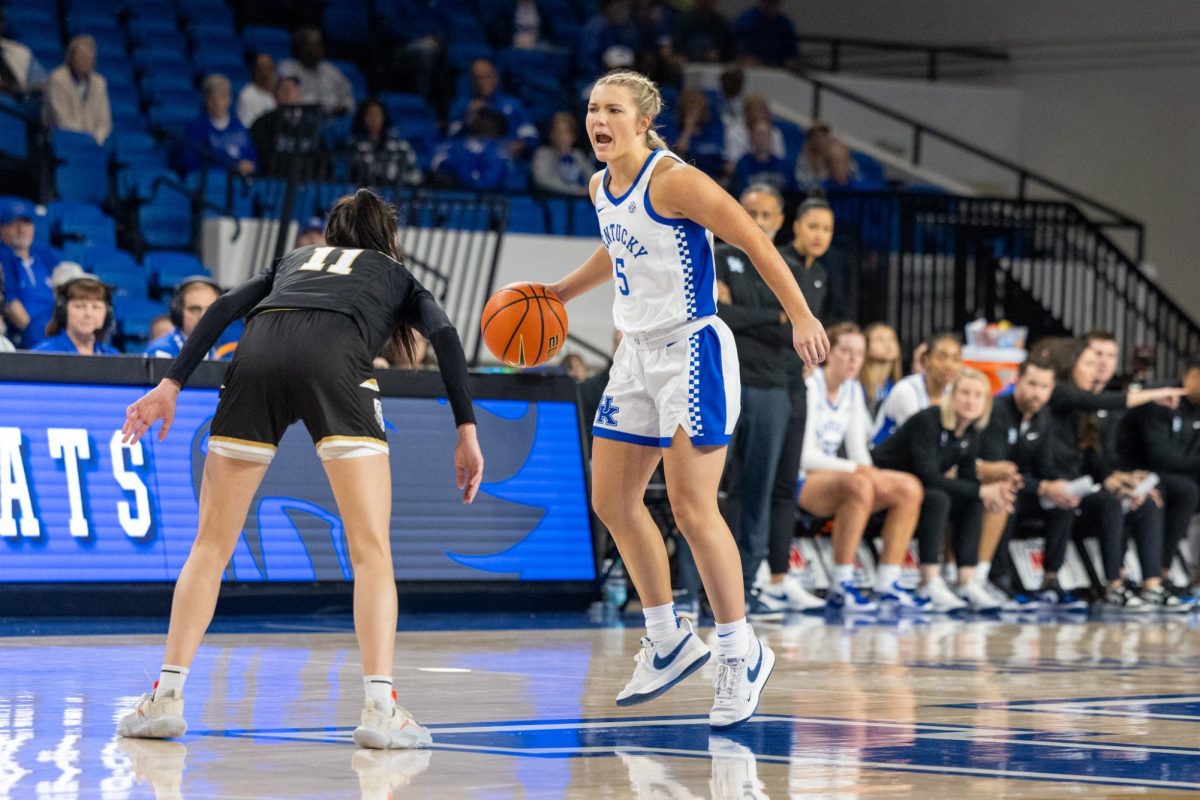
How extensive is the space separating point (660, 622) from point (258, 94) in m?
10.6

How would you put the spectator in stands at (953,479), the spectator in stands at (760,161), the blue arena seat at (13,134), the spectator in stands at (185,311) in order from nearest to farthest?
the spectator in stands at (185,311), the spectator in stands at (953,479), the blue arena seat at (13,134), the spectator in stands at (760,161)

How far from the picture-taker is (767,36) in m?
21.4

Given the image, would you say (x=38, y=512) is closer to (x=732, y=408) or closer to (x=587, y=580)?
(x=587, y=580)

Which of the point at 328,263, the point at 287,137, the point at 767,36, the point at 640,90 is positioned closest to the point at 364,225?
the point at 328,263

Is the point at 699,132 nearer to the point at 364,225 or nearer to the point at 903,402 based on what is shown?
the point at 903,402

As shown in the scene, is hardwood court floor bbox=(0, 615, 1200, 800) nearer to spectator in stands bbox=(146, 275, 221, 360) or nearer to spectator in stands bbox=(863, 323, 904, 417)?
spectator in stands bbox=(146, 275, 221, 360)

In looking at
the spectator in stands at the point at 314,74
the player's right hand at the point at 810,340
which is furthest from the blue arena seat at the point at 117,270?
the player's right hand at the point at 810,340

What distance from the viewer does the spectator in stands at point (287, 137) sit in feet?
48.5

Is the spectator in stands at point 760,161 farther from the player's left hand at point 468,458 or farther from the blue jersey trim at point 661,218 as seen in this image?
the player's left hand at point 468,458

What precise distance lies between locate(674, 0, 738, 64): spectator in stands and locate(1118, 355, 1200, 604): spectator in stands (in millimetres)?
8782

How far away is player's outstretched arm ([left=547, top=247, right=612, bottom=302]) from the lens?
6.35 metres

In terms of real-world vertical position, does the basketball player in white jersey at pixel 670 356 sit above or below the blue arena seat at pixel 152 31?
below

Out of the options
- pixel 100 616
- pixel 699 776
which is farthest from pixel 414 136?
pixel 699 776

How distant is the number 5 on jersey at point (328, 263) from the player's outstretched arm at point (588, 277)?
1142 mm
